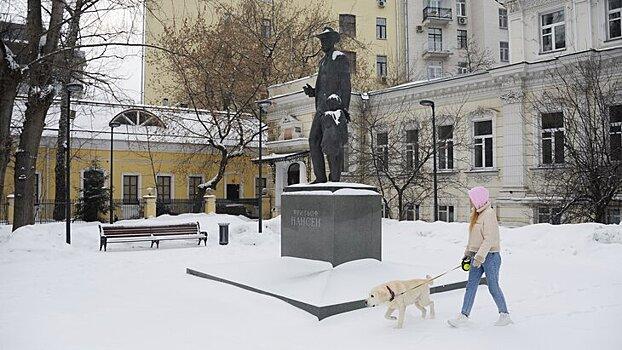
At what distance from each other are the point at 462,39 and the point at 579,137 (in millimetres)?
29342

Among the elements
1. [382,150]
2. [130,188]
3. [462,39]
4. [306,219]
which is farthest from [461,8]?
[306,219]

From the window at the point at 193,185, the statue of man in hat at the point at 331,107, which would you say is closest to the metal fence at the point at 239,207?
the window at the point at 193,185

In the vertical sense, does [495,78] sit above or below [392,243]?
above

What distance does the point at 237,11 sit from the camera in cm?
3416

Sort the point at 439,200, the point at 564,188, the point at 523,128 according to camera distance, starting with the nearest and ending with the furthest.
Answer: the point at 564,188
the point at 523,128
the point at 439,200

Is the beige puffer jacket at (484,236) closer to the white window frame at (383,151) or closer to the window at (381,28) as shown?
Result: the white window frame at (383,151)

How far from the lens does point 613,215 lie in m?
18.0

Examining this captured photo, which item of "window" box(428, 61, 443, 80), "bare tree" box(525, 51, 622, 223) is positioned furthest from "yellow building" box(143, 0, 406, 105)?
"bare tree" box(525, 51, 622, 223)

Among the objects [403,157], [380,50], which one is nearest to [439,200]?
[403,157]

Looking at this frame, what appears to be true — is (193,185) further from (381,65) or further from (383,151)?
(381,65)

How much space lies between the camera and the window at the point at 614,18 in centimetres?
1936

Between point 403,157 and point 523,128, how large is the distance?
515 centimetres

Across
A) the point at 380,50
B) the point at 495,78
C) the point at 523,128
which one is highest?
the point at 380,50

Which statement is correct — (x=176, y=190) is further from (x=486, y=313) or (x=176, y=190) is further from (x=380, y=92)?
(x=486, y=313)
